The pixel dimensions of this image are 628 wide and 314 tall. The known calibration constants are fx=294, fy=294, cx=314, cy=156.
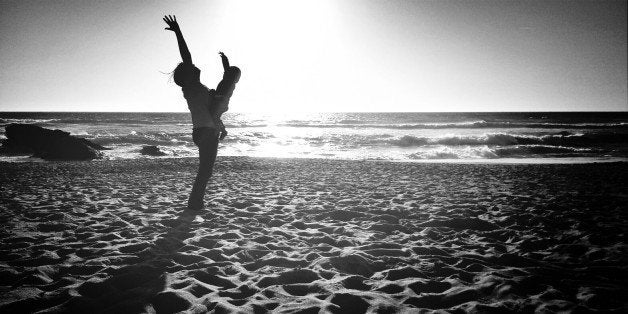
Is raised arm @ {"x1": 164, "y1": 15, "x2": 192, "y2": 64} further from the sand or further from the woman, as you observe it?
the sand

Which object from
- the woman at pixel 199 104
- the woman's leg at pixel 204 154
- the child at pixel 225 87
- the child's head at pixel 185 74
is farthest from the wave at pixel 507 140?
the child's head at pixel 185 74

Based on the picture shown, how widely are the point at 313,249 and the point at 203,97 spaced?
2.81 meters

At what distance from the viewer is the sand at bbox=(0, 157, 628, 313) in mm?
2787

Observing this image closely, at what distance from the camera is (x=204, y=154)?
5055mm

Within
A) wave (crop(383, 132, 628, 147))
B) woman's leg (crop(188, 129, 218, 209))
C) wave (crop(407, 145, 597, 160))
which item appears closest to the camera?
woman's leg (crop(188, 129, 218, 209))

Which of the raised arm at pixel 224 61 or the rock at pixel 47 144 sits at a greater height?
the raised arm at pixel 224 61

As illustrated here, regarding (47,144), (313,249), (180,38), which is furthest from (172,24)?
(47,144)

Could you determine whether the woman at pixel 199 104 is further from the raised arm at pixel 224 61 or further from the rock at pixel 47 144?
the rock at pixel 47 144

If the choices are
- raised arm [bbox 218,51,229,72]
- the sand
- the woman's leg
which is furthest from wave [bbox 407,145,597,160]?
raised arm [bbox 218,51,229,72]

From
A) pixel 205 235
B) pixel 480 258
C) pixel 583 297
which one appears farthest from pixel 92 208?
pixel 583 297

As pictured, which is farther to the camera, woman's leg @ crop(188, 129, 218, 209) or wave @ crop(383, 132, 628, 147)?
wave @ crop(383, 132, 628, 147)

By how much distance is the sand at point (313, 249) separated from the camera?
279 centimetres

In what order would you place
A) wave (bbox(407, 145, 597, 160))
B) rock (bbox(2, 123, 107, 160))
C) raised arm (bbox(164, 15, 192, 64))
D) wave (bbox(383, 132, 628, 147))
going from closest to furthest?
raised arm (bbox(164, 15, 192, 64))
rock (bbox(2, 123, 107, 160))
wave (bbox(407, 145, 597, 160))
wave (bbox(383, 132, 628, 147))

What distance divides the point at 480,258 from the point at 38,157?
21.7 m
